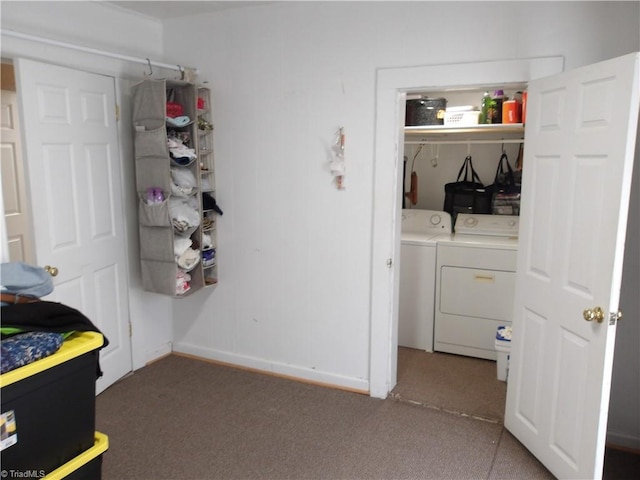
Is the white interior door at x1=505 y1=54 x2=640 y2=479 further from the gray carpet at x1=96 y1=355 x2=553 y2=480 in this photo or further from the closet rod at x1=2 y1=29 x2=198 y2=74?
the closet rod at x1=2 y1=29 x2=198 y2=74

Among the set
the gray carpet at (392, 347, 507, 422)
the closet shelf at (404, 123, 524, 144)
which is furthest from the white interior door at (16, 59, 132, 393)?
the closet shelf at (404, 123, 524, 144)

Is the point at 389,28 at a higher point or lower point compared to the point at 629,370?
higher

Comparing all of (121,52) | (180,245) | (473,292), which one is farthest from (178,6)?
(473,292)

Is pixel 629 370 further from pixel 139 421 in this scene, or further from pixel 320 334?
pixel 139 421

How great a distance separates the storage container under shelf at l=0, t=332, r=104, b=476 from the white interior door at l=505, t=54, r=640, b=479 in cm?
184

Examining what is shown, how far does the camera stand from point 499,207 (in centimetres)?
404

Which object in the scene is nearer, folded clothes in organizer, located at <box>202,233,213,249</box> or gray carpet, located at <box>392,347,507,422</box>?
gray carpet, located at <box>392,347,507,422</box>

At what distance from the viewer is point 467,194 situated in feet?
13.6

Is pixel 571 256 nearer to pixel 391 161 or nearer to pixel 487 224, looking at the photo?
pixel 391 161

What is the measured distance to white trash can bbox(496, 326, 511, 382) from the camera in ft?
10.6

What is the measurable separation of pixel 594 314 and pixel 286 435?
1632mm

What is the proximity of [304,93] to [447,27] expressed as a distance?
2.92 feet

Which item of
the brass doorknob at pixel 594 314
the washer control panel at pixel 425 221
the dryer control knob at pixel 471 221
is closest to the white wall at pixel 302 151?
the brass doorknob at pixel 594 314

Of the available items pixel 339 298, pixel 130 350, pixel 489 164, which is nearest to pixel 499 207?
pixel 489 164
